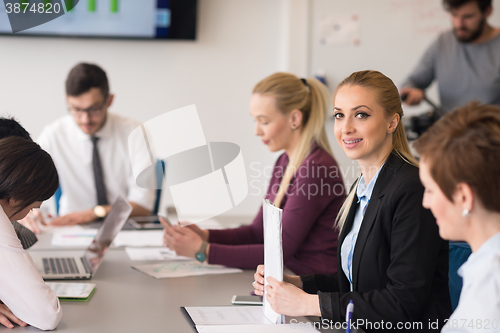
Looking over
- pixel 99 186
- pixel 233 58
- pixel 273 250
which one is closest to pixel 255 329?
pixel 273 250

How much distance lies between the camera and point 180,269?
1564mm

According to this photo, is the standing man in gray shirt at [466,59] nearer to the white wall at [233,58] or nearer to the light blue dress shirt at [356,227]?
the white wall at [233,58]

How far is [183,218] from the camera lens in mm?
1756

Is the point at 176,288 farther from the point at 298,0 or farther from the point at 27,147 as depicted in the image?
the point at 298,0

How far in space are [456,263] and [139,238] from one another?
3.78ft

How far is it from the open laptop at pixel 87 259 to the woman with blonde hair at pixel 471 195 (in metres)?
0.94

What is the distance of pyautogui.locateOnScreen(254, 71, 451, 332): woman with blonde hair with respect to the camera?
1.07 meters

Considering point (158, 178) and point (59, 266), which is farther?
point (158, 178)

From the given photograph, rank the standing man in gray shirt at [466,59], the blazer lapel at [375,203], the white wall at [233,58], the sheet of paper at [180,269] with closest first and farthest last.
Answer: the blazer lapel at [375,203]
the sheet of paper at [180,269]
the standing man in gray shirt at [466,59]
the white wall at [233,58]

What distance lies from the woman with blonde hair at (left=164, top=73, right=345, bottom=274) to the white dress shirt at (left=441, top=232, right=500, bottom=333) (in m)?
0.76

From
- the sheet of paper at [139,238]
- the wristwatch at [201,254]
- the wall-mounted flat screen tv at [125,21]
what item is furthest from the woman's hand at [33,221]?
the wall-mounted flat screen tv at [125,21]

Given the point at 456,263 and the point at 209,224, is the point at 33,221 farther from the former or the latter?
the point at 456,263

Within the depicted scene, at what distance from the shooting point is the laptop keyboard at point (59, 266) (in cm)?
147

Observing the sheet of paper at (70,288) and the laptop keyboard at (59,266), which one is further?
the laptop keyboard at (59,266)
